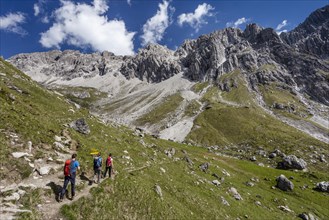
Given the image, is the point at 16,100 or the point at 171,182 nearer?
the point at 16,100

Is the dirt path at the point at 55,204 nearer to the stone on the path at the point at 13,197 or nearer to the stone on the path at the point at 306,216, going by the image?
the stone on the path at the point at 13,197

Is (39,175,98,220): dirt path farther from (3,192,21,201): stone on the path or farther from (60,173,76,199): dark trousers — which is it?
(3,192,21,201): stone on the path

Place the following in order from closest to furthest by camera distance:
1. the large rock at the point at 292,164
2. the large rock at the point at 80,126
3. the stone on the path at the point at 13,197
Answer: the stone on the path at the point at 13,197 → the large rock at the point at 80,126 → the large rock at the point at 292,164

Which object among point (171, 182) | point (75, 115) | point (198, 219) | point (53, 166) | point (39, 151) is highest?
point (75, 115)

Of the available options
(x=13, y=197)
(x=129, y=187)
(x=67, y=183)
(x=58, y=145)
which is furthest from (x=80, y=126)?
(x=13, y=197)

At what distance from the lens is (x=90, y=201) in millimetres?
19984

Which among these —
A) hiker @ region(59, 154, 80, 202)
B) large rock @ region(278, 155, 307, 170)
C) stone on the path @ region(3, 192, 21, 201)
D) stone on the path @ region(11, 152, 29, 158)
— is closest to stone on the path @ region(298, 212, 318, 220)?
hiker @ region(59, 154, 80, 202)

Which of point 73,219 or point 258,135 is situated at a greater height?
point 73,219

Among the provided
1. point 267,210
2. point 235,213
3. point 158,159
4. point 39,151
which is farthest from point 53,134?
point 267,210

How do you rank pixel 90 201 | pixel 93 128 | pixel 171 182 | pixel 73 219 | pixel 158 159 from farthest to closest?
pixel 158 159
pixel 93 128
pixel 171 182
pixel 90 201
pixel 73 219

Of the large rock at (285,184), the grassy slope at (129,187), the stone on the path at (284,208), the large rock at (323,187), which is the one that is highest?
the grassy slope at (129,187)

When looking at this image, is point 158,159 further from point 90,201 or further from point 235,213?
point 90,201

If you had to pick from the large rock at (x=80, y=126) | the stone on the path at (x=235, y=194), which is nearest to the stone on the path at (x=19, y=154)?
the large rock at (x=80, y=126)

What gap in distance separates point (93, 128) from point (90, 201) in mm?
19548
